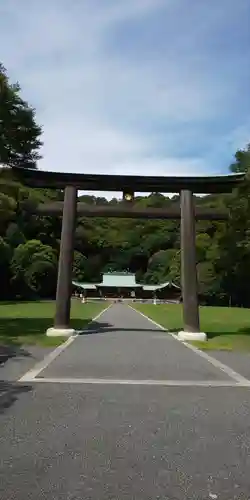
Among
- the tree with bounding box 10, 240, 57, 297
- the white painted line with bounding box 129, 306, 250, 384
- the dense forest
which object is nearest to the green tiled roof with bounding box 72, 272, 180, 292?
the dense forest

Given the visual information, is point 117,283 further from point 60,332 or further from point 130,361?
point 130,361

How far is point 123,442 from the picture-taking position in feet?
17.8

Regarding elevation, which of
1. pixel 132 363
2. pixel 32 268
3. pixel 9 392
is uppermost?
pixel 32 268

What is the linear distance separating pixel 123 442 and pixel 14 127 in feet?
53.4

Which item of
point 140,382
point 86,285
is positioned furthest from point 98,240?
point 140,382

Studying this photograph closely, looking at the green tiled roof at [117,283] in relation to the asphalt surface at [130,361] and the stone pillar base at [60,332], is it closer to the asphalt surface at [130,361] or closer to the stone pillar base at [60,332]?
the stone pillar base at [60,332]

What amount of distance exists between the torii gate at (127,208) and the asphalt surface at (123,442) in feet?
33.1

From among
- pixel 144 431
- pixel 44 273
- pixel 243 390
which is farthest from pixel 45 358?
pixel 44 273

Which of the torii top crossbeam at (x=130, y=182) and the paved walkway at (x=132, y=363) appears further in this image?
the torii top crossbeam at (x=130, y=182)

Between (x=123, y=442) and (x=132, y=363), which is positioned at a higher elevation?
(x=132, y=363)

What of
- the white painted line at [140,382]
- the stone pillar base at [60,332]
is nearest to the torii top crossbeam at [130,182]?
the stone pillar base at [60,332]

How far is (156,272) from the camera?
8888 cm

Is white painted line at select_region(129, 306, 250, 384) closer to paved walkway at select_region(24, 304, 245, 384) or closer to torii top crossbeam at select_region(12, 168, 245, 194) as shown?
paved walkway at select_region(24, 304, 245, 384)

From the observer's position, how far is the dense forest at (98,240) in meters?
19.4
